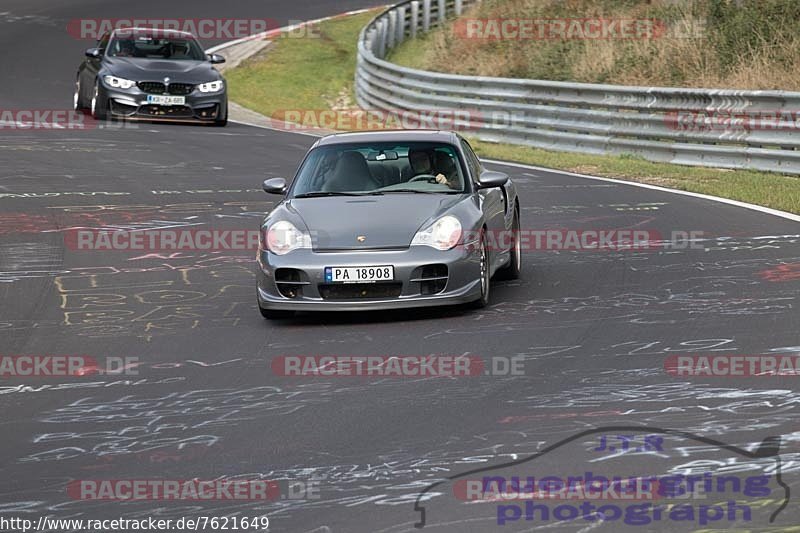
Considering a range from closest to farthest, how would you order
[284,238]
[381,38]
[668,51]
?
[284,238]
[668,51]
[381,38]

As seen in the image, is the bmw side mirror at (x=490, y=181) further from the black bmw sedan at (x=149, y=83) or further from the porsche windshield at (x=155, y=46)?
the porsche windshield at (x=155, y=46)

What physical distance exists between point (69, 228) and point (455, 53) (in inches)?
771

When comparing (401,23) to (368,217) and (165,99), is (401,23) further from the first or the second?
(368,217)

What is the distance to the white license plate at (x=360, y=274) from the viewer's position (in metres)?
10.3

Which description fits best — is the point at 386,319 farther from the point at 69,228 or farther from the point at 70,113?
the point at 70,113

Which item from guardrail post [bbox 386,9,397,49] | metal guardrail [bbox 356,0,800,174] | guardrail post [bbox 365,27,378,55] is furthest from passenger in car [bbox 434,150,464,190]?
guardrail post [bbox 386,9,397,49]

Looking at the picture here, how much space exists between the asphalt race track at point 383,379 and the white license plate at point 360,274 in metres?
0.33

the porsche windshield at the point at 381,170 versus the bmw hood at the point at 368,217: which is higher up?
the porsche windshield at the point at 381,170

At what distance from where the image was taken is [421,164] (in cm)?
1169

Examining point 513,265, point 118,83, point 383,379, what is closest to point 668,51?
point 118,83

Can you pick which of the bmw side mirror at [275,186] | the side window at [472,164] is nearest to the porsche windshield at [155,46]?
the side window at [472,164]

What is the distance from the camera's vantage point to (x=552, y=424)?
724 centimetres

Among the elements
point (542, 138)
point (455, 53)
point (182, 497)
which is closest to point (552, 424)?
point (182, 497)

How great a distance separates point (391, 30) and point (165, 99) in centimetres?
1291
